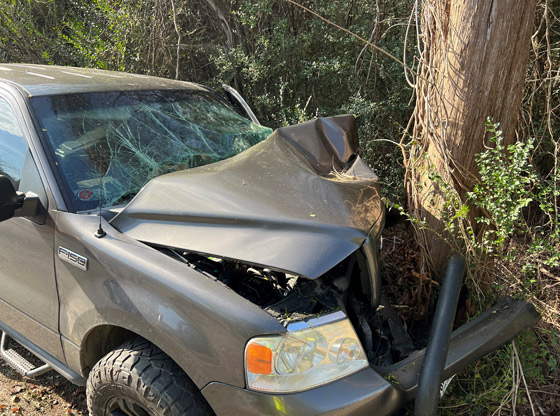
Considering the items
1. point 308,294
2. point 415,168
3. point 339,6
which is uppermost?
point 339,6

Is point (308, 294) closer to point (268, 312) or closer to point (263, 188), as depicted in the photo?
point (268, 312)

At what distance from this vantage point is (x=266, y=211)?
74.3 inches

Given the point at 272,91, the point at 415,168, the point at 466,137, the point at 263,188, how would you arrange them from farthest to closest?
1. the point at 272,91
2. the point at 415,168
3. the point at 466,137
4. the point at 263,188

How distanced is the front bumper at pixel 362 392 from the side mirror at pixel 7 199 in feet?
3.83

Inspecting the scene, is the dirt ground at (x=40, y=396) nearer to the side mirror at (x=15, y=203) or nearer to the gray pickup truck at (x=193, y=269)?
the gray pickup truck at (x=193, y=269)

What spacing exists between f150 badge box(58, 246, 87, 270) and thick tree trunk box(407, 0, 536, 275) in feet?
5.44

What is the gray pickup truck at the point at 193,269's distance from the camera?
1607 millimetres

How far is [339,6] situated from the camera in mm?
5070

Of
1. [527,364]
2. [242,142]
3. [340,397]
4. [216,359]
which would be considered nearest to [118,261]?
[216,359]

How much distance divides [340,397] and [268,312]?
0.39 meters

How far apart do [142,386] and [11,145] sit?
1.53 metres

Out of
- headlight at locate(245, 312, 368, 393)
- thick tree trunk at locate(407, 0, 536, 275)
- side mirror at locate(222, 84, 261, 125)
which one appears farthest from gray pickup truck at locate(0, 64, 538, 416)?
side mirror at locate(222, 84, 261, 125)

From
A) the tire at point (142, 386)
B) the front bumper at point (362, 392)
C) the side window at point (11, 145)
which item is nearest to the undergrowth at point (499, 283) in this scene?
the front bumper at point (362, 392)

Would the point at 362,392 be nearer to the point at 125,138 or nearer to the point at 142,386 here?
the point at 142,386
